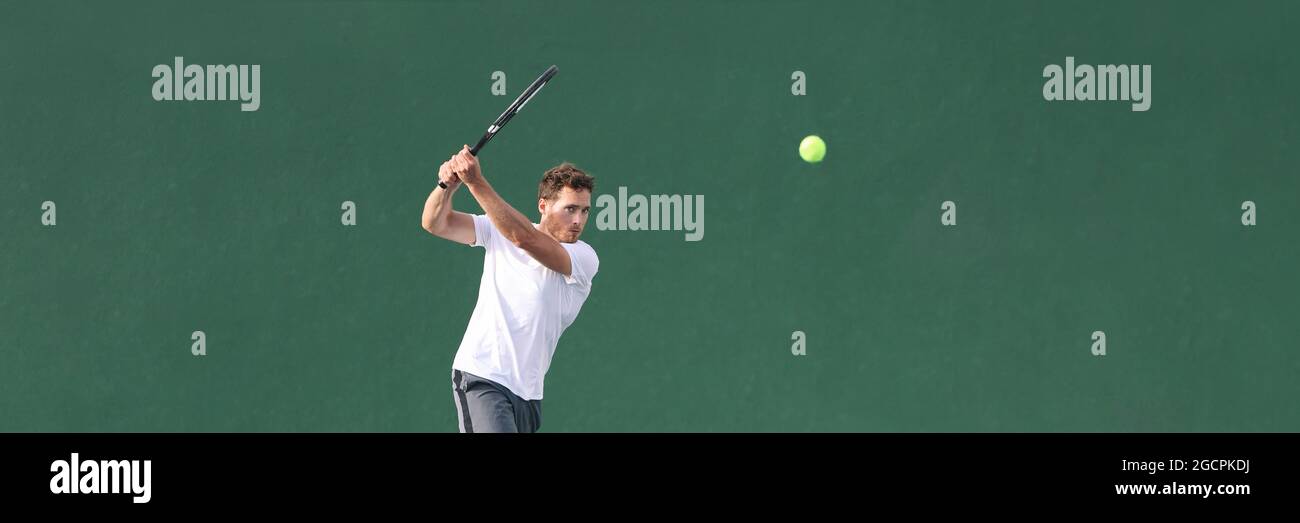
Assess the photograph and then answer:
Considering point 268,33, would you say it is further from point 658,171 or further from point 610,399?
point 610,399

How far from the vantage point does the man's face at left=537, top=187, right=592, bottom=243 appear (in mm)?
3318

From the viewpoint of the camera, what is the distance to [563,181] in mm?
3301

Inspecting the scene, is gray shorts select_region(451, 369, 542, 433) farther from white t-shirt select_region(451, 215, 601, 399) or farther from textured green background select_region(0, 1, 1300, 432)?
textured green background select_region(0, 1, 1300, 432)

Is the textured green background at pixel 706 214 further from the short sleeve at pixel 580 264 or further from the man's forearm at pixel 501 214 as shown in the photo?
the man's forearm at pixel 501 214

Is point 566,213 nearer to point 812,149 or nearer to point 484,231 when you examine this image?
point 484,231

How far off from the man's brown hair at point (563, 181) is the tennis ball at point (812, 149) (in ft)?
4.68

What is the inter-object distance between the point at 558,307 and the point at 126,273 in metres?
2.05

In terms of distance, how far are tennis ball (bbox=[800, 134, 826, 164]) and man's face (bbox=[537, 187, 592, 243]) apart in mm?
1426

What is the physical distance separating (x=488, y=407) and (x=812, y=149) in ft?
Result: 6.30

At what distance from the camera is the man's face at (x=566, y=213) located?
10.9 ft

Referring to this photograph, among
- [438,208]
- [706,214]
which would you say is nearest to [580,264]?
[438,208]

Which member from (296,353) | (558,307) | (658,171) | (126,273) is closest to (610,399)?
(658,171)

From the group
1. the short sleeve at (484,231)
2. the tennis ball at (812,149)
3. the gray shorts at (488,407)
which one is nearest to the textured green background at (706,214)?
the tennis ball at (812,149)

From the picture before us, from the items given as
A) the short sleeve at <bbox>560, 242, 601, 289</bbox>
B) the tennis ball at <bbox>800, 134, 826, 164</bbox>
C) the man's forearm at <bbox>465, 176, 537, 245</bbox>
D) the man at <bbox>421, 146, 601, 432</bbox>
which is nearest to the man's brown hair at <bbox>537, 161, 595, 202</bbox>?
the man at <bbox>421, 146, 601, 432</bbox>
